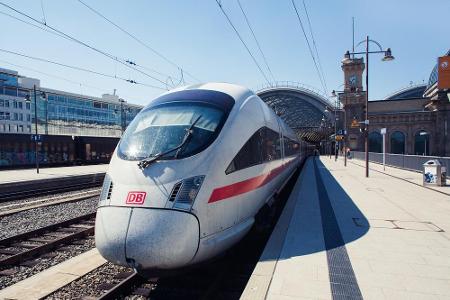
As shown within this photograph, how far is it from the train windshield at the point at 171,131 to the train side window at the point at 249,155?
598 mm

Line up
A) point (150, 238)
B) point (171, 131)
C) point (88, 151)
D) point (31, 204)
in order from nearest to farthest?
1. point (150, 238)
2. point (171, 131)
3. point (31, 204)
4. point (88, 151)

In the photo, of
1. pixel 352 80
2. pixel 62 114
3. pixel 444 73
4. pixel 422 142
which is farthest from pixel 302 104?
pixel 444 73

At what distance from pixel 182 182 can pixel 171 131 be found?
119 centimetres

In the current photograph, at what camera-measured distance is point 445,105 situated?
47812 mm

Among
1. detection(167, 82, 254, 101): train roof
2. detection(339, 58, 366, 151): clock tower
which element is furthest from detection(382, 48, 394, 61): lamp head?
detection(339, 58, 366, 151): clock tower

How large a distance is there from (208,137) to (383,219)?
19.6 feet

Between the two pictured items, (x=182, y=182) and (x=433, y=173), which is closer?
(x=182, y=182)

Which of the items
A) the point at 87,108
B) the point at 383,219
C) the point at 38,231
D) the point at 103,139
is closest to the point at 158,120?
the point at 38,231

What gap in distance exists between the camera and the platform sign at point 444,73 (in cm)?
1258

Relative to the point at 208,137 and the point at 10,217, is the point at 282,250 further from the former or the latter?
the point at 10,217

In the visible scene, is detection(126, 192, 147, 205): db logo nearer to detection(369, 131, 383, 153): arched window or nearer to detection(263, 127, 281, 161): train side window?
detection(263, 127, 281, 161): train side window

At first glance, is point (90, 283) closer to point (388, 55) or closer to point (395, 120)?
point (388, 55)

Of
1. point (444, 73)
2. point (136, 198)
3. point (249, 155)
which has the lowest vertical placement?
point (136, 198)

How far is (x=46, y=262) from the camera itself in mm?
6691
